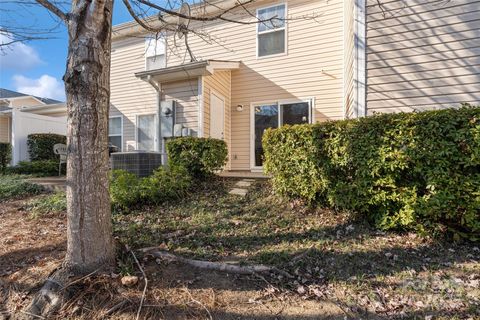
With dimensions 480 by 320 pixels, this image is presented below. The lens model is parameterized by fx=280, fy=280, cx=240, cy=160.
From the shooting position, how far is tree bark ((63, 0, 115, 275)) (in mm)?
2387

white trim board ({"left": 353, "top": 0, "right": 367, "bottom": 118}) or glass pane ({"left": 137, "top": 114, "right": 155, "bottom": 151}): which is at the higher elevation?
white trim board ({"left": 353, "top": 0, "right": 367, "bottom": 118})

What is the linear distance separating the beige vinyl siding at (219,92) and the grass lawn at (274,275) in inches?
153

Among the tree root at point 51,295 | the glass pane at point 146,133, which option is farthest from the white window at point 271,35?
the tree root at point 51,295

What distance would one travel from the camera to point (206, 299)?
2.32 metres

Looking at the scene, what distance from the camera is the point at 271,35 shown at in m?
8.35

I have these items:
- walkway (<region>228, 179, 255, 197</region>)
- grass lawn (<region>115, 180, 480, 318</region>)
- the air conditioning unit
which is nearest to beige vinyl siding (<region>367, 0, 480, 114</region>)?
grass lawn (<region>115, 180, 480, 318</region>)

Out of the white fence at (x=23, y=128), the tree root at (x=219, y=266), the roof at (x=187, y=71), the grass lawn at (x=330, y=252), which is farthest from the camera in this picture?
the white fence at (x=23, y=128)

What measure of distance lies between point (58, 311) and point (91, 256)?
1.48 feet

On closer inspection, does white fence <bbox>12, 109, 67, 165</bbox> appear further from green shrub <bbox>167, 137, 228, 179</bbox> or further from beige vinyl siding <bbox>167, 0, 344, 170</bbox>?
green shrub <bbox>167, 137, 228, 179</bbox>

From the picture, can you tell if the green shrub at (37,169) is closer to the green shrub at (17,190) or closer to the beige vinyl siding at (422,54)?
the green shrub at (17,190)

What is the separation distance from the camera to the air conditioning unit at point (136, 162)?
691 centimetres

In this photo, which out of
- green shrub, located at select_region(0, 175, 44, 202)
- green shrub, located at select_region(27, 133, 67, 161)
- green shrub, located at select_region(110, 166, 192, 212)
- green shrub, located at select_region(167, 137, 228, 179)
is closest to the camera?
green shrub, located at select_region(110, 166, 192, 212)

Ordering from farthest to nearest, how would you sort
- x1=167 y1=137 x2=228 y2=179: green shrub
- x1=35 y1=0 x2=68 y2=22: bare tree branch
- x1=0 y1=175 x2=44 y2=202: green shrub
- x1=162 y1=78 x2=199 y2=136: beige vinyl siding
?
x1=162 y1=78 x2=199 y2=136: beige vinyl siding
x1=167 y1=137 x2=228 y2=179: green shrub
x1=0 y1=175 x2=44 y2=202: green shrub
x1=35 y1=0 x2=68 y2=22: bare tree branch

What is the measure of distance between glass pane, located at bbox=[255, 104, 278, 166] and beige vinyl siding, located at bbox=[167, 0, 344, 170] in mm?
251
